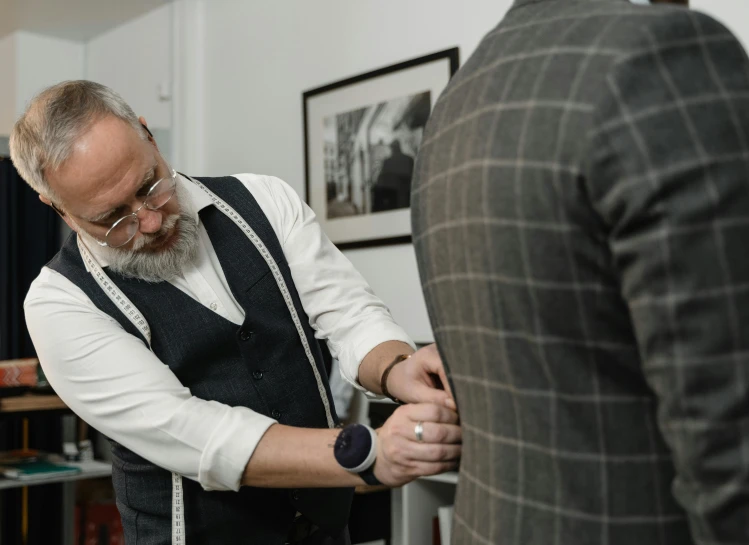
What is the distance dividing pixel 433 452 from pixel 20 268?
3.80m

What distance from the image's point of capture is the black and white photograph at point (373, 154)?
3293mm

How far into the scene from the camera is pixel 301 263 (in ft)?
5.25

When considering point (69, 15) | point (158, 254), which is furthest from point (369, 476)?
point (69, 15)

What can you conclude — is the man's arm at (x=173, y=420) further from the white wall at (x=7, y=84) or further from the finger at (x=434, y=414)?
the white wall at (x=7, y=84)

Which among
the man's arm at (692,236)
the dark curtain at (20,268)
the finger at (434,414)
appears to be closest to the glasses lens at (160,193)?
the finger at (434,414)

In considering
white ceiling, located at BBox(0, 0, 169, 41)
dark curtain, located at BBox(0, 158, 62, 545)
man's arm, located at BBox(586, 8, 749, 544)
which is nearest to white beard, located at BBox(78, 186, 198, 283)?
man's arm, located at BBox(586, 8, 749, 544)

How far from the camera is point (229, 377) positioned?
1501 mm

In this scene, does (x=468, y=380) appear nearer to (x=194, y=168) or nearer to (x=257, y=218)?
(x=257, y=218)

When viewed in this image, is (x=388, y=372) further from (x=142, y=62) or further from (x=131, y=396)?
(x=142, y=62)

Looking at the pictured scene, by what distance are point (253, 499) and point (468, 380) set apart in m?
0.76

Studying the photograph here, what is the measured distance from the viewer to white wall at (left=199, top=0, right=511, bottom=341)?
325 centimetres

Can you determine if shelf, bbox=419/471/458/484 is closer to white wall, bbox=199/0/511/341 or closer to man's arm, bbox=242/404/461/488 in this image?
white wall, bbox=199/0/511/341

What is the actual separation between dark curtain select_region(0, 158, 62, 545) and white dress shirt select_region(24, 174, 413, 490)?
A: 291cm

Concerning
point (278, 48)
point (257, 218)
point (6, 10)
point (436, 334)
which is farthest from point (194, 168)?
point (436, 334)
